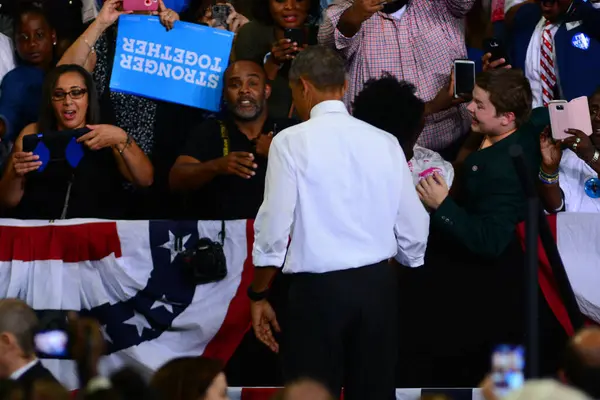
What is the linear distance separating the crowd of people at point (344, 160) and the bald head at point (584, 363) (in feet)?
0.04

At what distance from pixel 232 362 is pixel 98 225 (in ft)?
3.26

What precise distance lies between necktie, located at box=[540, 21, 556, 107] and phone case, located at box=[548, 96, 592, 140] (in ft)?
2.93

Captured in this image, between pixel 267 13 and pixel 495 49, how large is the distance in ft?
5.04

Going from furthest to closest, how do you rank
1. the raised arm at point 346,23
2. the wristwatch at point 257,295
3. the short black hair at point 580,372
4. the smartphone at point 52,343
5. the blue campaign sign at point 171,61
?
1. the blue campaign sign at point 171,61
2. the raised arm at point 346,23
3. the wristwatch at point 257,295
4. the smartphone at point 52,343
5. the short black hair at point 580,372

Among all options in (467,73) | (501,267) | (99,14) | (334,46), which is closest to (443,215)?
(501,267)

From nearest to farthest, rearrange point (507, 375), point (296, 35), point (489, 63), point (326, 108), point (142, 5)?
point (507, 375) < point (326, 108) < point (489, 63) < point (296, 35) < point (142, 5)

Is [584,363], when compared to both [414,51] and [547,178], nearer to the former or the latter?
[547,178]

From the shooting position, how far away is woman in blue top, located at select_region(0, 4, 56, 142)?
7562mm

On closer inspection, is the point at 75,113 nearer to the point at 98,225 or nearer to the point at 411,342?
the point at 98,225

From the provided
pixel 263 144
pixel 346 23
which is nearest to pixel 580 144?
pixel 346 23

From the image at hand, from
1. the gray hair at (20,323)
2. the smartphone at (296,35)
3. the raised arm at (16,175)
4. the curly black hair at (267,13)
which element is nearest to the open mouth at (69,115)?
the raised arm at (16,175)

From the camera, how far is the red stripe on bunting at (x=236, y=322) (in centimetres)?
656

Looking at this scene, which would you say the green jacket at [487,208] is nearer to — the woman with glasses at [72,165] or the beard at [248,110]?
the beard at [248,110]

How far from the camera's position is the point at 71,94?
23.1 ft
